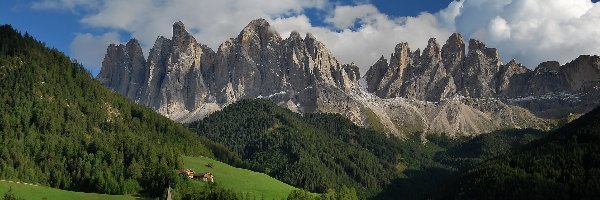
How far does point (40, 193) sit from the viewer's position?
168 m

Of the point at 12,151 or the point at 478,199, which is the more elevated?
the point at 12,151

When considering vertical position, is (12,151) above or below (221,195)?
above

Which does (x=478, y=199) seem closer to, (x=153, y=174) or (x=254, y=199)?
(x=254, y=199)

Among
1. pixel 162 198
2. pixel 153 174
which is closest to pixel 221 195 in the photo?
pixel 162 198

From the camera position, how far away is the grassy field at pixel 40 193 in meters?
162

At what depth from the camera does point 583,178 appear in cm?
18350

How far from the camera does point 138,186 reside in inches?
7800

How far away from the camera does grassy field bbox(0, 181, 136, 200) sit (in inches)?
6398

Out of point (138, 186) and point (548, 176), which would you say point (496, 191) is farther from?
point (138, 186)

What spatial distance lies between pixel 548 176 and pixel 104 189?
4845 inches

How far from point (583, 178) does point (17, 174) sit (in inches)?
5853

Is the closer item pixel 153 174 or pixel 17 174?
pixel 17 174

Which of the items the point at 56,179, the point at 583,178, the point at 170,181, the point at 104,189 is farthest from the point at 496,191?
the point at 56,179

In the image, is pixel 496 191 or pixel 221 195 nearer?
pixel 221 195
